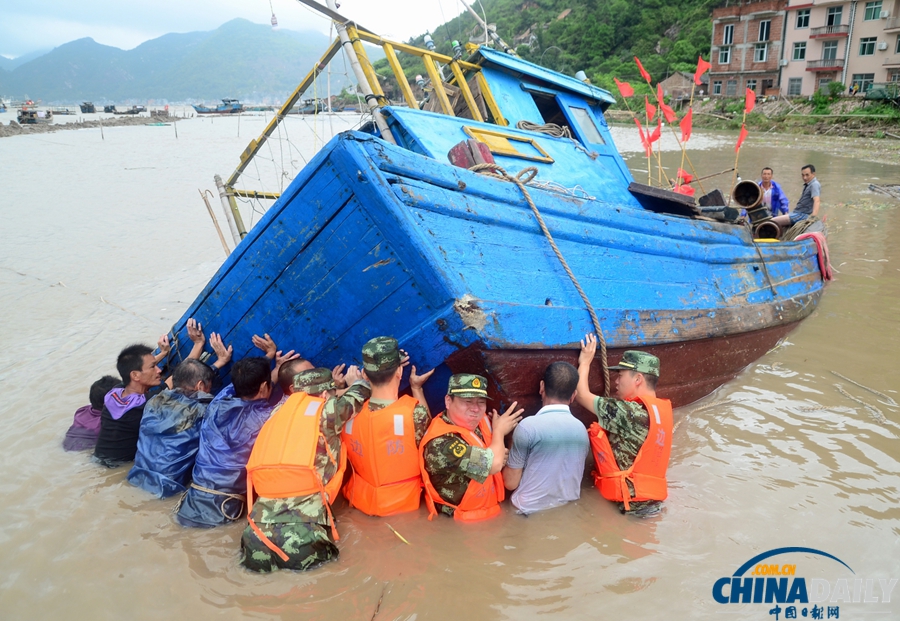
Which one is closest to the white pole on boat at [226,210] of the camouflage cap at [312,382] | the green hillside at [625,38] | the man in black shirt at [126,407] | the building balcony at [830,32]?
the man in black shirt at [126,407]

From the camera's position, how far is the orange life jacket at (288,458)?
2.79 meters

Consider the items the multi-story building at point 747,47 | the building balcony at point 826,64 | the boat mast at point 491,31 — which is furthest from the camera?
the multi-story building at point 747,47

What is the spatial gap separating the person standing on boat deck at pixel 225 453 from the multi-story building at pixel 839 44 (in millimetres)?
42656

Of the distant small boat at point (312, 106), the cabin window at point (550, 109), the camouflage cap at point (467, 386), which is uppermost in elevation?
the distant small boat at point (312, 106)

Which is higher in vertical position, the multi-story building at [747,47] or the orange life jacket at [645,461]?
the orange life jacket at [645,461]

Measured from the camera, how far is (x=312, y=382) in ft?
10.3

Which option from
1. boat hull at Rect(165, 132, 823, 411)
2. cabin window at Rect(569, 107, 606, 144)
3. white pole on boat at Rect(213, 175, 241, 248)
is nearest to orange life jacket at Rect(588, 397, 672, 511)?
boat hull at Rect(165, 132, 823, 411)

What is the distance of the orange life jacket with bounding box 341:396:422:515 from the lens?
2.94 m

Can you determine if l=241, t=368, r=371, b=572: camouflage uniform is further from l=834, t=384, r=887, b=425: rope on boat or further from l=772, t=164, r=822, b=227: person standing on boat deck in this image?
l=772, t=164, r=822, b=227: person standing on boat deck

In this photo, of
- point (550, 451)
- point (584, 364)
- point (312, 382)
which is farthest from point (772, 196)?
point (312, 382)

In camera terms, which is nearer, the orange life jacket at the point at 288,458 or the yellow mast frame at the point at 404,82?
the orange life jacket at the point at 288,458

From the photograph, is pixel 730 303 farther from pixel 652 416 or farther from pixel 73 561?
pixel 73 561

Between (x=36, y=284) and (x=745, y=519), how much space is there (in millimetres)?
10261

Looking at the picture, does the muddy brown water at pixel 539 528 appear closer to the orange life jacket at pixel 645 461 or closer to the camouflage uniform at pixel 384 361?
the orange life jacket at pixel 645 461
